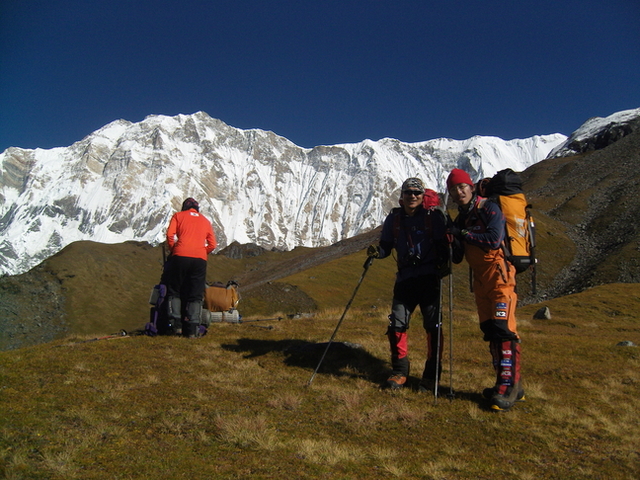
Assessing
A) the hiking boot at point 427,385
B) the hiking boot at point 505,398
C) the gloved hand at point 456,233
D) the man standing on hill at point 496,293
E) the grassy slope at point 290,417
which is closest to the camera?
the grassy slope at point 290,417

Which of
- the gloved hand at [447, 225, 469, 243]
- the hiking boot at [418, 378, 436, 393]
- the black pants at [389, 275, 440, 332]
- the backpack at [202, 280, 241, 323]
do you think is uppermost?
the gloved hand at [447, 225, 469, 243]

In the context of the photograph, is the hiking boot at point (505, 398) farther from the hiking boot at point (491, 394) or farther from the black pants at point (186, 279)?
the black pants at point (186, 279)

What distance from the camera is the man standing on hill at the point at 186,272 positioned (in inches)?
442

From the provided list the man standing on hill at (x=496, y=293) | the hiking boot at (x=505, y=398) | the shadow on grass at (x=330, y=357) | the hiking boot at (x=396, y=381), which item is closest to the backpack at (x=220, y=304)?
the shadow on grass at (x=330, y=357)

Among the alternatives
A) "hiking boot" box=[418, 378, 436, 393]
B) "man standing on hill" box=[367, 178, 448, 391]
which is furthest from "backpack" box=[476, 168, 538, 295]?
"hiking boot" box=[418, 378, 436, 393]

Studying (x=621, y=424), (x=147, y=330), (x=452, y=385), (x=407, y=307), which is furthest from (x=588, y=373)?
(x=147, y=330)

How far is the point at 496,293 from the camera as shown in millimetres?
6902

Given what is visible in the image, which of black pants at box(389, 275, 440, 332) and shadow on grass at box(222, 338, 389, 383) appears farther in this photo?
shadow on grass at box(222, 338, 389, 383)

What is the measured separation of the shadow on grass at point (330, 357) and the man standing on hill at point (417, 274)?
82 centimetres

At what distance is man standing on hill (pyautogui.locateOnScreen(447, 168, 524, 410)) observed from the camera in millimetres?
6773

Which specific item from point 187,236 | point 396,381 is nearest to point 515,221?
point 396,381

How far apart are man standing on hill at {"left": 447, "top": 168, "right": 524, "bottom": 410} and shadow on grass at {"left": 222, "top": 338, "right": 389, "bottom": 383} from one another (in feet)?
6.81

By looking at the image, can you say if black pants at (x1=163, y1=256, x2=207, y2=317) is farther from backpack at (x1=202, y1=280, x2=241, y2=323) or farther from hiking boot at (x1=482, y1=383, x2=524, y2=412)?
hiking boot at (x1=482, y1=383, x2=524, y2=412)

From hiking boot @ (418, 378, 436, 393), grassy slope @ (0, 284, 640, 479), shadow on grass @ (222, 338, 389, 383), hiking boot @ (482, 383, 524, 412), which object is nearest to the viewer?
grassy slope @ (0, 284, 640, 479)
